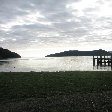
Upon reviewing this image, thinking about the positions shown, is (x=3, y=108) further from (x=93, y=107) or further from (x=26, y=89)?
(x=26, y=89)

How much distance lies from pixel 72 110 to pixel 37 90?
314 inches

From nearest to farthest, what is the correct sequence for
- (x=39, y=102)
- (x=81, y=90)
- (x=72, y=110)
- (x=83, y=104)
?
(x=72, y=110), (x=83, y=104), (x=39, y=102), (x=81, y=90)

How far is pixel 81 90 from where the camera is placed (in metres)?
20.4

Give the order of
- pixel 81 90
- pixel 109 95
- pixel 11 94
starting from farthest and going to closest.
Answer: pixel 81 90, pixel 11 94, pixel 109 95

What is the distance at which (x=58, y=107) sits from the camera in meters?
13.8

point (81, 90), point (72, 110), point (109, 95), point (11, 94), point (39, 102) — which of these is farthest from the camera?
point (81, 90)

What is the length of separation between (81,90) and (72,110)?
7.46m

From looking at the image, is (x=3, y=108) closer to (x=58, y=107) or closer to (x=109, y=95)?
(x=58, y=107)

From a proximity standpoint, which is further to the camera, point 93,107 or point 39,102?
point 39,102

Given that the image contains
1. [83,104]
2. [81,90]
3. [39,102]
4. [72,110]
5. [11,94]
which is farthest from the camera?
[81,90]

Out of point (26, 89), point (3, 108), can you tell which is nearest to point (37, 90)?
point (26, 89)

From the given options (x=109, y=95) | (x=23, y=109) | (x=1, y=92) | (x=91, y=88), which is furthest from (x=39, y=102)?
(x=91, y=88)

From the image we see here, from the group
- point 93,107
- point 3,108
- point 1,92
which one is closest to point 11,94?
point 1,92

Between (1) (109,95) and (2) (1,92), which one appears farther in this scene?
(2) (1,92)
